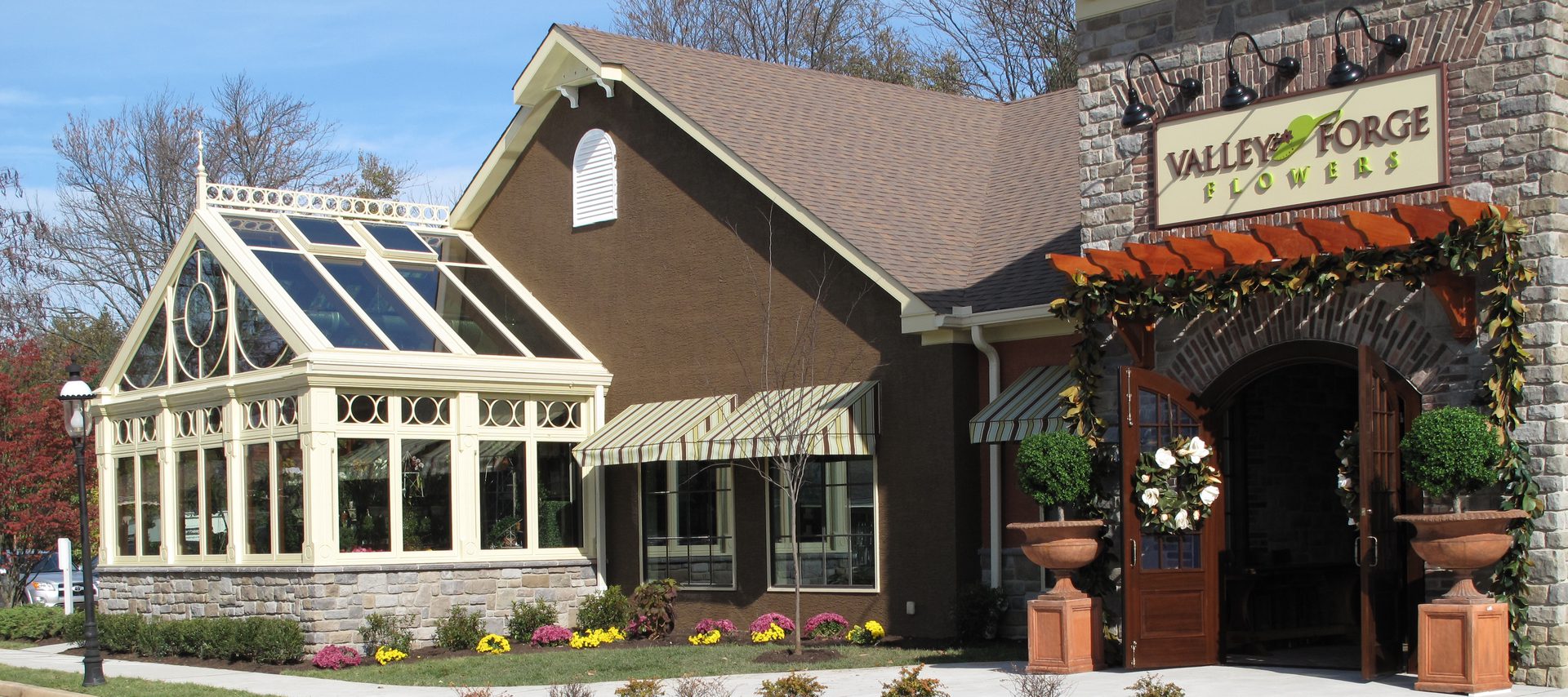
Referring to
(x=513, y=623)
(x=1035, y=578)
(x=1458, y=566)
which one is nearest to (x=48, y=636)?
(x=513, y=623)

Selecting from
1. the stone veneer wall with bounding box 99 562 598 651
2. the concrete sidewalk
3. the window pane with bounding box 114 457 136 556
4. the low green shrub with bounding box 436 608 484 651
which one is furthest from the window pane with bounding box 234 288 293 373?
the concrete sidewalk

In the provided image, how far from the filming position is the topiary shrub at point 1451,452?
11.5 m

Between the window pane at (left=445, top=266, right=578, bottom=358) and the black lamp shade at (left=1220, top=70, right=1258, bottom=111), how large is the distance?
10.00 meters

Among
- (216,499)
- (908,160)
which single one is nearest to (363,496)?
(216,499)

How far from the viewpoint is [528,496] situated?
66.6ft

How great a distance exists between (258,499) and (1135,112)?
11281mm

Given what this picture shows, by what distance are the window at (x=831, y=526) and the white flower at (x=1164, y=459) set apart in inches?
195

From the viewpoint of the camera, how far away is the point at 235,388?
781 inches

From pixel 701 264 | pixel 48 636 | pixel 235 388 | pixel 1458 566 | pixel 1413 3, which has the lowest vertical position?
pixel 48 636

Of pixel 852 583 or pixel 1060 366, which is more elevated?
pixel 1060 366

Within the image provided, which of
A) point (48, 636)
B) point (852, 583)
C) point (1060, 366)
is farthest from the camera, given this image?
point (48, 636)

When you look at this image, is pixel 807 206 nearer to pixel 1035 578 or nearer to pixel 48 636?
pixel 1035 578

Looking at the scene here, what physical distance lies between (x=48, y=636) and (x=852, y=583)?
12.1 metres

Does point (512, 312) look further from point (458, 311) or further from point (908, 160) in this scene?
point (908, 160)
